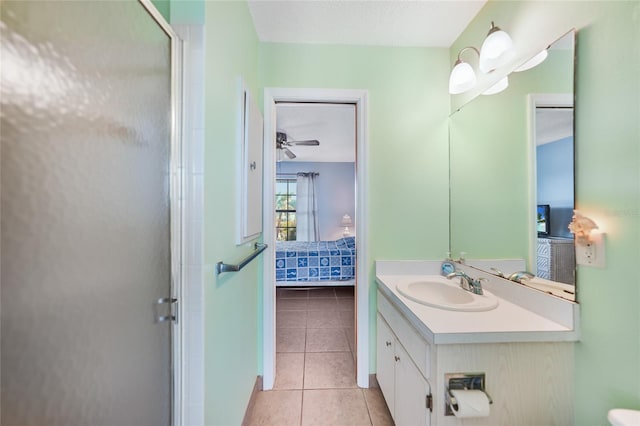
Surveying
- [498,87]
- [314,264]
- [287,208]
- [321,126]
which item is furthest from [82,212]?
[287,208]

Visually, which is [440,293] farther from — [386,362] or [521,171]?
[521,171]

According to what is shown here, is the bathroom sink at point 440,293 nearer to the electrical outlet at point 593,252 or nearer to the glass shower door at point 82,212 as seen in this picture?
the electrical outlet at point 593,252

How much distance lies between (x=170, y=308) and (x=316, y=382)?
141 cm

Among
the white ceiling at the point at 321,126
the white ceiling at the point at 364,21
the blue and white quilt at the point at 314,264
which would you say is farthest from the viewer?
the blue and white quilt at the point at 314,264

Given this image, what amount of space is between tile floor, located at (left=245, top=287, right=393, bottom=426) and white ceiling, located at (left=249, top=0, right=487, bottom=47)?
2420mm

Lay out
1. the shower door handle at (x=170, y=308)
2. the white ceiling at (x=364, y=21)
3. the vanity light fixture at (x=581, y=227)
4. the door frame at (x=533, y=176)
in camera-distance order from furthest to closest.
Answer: the white ceiling at (x=364, y=21), the door frame at (x=533, y=176), the vanity light fixture at (x=581, y=227), the shower door handle at (x=170, y=308)

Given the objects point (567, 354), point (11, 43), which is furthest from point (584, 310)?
point (11, 43)

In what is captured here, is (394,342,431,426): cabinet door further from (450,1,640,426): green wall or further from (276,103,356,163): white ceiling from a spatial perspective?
(276,103,356,163): white ceiling

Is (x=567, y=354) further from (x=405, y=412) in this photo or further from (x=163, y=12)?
(x=163, y=12)

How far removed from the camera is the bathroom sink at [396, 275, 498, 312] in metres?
1.30

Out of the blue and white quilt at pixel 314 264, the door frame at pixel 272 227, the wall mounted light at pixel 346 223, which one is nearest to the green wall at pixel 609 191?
the door frame at pixel 272 227

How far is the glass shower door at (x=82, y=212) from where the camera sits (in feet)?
1.41

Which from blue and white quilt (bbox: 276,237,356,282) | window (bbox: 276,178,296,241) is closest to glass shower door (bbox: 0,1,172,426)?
blue and white quilt (bbox: 276,237,356,282)

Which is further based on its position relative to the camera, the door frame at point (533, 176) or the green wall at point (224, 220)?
the door frame at point (533, 176)
